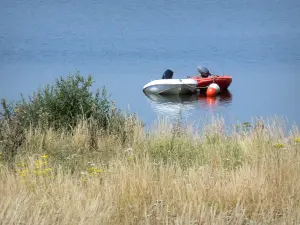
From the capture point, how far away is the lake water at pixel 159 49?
124 ft

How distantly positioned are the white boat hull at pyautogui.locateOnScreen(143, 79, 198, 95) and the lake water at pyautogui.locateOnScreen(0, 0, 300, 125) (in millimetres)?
574

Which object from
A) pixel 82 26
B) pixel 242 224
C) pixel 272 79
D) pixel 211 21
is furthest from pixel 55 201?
pixel 211 21

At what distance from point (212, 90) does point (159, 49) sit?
137 feet

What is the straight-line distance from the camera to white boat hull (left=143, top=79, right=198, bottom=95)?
4106cm

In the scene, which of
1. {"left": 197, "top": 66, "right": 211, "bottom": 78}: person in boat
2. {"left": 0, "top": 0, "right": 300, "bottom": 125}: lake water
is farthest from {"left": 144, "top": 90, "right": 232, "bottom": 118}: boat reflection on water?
{"left": 197, "top": 66, "right": 211, "bottom": 78}: person in boat

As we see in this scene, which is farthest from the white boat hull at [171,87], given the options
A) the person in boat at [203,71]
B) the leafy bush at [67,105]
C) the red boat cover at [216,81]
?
the leafy bush at [67,105]

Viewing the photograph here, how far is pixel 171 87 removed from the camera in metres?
41.4

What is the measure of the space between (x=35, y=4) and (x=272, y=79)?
101 m

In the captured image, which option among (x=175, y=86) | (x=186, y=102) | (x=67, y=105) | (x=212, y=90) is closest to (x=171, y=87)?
(x=175, y=86)

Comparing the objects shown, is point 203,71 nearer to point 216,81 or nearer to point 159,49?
point 216,81

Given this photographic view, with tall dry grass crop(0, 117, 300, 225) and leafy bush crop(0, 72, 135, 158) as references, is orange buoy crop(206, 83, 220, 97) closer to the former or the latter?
leafy bush crop(0, 72, 135, 158)

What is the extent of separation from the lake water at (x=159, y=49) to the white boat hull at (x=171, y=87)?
0.57m

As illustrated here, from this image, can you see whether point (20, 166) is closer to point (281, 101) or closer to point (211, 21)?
point (281, 101)

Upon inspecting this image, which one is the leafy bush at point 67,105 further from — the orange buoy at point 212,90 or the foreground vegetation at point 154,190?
the orange buoy at point 212,90
